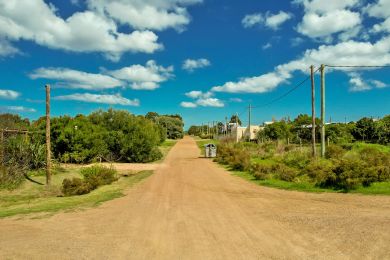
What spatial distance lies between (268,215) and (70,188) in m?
8.75

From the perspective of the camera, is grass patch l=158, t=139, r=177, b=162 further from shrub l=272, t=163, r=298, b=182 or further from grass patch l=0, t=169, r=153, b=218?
shrub l=272, t=163, r=298, b=182

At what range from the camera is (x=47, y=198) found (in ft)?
46.4

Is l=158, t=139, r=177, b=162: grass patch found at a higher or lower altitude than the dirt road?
higher

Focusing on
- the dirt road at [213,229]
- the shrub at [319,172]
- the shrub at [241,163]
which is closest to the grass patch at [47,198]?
the dirt road at [213,229]

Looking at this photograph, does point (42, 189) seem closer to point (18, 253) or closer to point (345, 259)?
point (18, 253)

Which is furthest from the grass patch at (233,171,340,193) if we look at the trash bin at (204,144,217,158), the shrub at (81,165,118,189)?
the trash bin at (204,144,217,158)

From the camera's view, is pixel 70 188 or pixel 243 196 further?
pixel 70 188

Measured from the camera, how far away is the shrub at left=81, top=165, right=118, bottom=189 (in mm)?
16069

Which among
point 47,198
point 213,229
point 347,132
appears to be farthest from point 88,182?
point 347,132

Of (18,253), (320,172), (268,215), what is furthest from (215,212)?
(320,172)

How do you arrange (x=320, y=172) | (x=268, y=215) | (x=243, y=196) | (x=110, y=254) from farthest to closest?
(x=320, y=172) → (x=243, y=196) → (x=268, y=215) → (x=110, y=254)

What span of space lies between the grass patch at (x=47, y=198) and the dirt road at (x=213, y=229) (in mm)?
916

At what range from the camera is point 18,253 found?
21.6 ft

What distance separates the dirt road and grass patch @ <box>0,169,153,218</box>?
92cm
